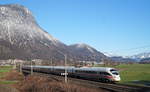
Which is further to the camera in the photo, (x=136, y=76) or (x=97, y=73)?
(x=136, y=76)

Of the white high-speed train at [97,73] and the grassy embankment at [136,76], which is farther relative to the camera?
the grassy embankment at [136,76]

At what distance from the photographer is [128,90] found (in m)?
44.6

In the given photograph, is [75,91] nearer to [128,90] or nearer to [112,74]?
[128,90]

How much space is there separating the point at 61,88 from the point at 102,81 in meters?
15.4

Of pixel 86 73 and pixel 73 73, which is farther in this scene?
pixel 73 73

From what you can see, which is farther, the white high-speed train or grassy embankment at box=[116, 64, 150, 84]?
grassy embankment at box=[116, 64, 150, 84]

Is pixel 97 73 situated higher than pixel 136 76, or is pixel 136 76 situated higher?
pixel 97 73

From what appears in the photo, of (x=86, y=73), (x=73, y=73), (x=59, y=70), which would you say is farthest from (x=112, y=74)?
(x=59, y=70)

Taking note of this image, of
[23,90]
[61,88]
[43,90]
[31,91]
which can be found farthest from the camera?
[23,90]

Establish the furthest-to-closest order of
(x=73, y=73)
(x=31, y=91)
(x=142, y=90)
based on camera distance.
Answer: (x=73, y=73) → (x=31, y=91) → (x=142, y=90)

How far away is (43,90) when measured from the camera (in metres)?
56.6

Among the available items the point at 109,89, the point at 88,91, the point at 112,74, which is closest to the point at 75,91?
the point at 88,91

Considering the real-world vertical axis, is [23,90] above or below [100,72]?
below

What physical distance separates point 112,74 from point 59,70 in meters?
39.6
